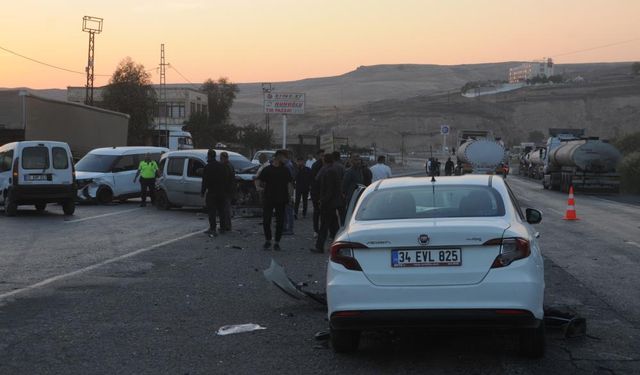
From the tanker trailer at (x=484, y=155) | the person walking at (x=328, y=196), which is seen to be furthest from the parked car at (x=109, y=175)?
the tanker trailer at (x=484, y=155)

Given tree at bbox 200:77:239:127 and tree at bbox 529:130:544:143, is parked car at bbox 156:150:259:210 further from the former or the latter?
tree at bbox 529:130:544:143

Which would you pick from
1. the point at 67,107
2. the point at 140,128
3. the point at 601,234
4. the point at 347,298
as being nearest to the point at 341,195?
the point at 601,234

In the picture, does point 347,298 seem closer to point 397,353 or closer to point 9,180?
point 397,353

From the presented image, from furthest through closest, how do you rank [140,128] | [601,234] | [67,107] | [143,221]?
1. [140,128]
2. [67,107]
3. [143,221]
4. [601,234]

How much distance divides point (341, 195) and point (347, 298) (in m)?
7.87

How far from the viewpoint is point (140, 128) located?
70.9m

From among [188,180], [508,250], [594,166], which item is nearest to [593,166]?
[594,166]

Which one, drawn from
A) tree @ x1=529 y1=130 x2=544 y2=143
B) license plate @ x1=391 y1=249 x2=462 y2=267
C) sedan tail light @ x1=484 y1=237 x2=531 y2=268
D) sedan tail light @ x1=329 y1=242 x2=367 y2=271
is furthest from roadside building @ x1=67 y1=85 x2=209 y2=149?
sedan tail light @ x1=484 y1=237 x2=531 y2=268

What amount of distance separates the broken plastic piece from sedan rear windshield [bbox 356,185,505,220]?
1603 mm

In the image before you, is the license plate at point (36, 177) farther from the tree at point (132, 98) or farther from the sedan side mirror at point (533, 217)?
the tree at point (132, 98)

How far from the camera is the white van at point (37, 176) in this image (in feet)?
67.1

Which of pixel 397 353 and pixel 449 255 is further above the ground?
pixel 449 255

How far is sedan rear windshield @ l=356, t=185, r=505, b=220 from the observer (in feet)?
21.4

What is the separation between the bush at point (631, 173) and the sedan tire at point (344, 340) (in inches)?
1457
